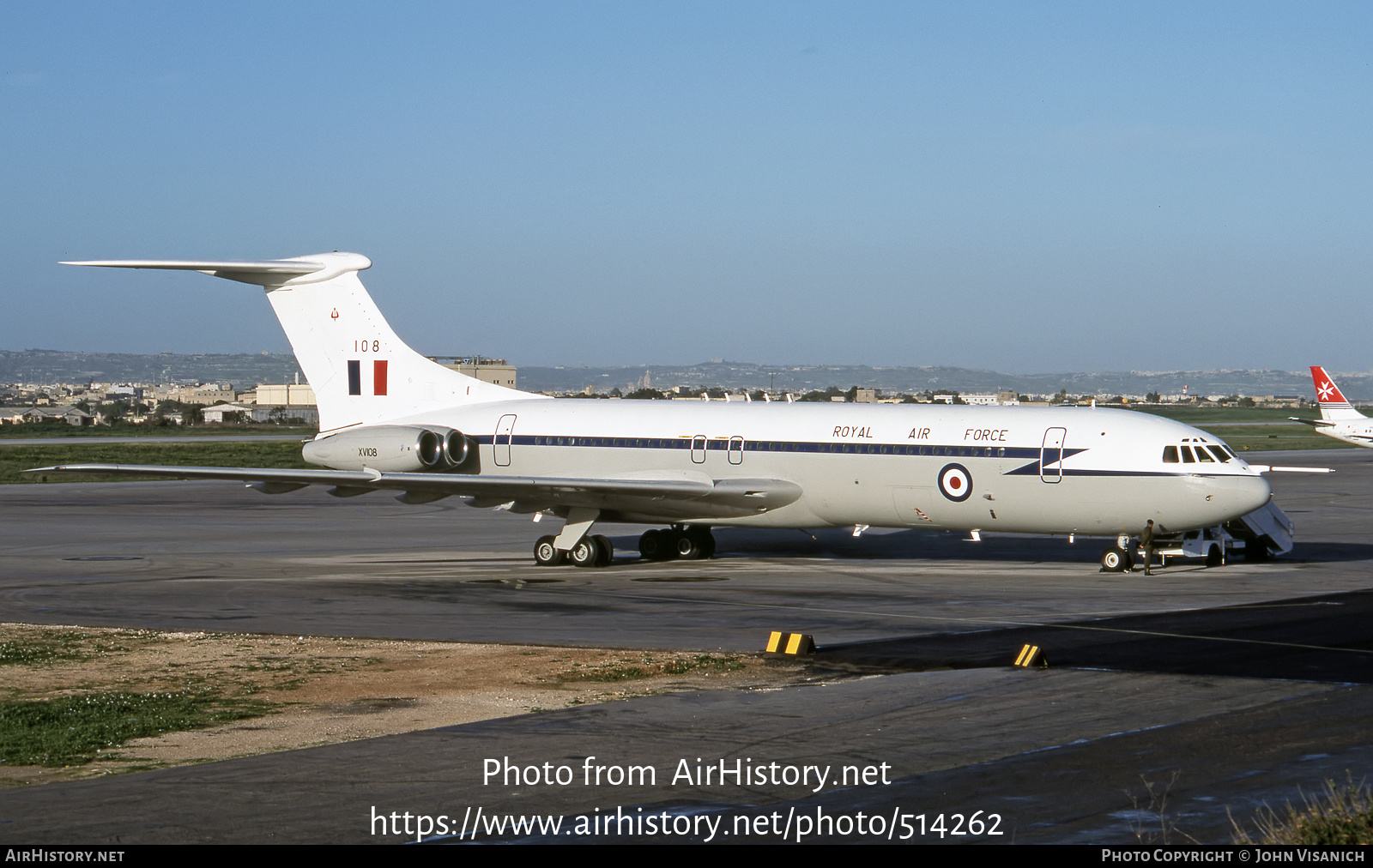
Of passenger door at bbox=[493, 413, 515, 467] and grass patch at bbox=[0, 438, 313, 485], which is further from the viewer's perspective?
grass patch at bbox=[0, 438, 313, 485]

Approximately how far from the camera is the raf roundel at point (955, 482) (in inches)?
1142

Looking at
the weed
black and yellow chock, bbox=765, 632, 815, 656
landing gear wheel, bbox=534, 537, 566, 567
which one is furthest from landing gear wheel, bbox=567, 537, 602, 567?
the weed

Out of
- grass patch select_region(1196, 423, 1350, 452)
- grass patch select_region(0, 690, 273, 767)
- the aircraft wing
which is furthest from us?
grass patch select_region(1196, 423, 1350, 452)

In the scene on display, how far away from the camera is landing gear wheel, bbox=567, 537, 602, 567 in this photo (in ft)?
102

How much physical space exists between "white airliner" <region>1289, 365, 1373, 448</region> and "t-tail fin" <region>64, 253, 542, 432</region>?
61841mm

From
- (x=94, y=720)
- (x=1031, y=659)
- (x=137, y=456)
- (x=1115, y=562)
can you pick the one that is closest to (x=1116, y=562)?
(x=1115, y=562)

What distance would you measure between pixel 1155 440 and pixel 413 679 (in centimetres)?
1704

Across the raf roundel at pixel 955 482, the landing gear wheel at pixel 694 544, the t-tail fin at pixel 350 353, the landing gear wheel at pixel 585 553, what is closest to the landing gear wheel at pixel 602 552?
the landing gear wheel at pixel 585 553

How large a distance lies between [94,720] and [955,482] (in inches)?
728

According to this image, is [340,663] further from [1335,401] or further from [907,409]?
[1335,401]

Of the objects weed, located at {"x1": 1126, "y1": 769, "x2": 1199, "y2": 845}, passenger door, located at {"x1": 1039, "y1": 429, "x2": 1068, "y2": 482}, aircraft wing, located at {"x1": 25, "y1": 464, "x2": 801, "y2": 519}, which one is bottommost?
weed, located at {"x1": 1126, "y1": 769, "x2": 1199, "y2": 845}

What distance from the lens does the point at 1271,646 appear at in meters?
18.8

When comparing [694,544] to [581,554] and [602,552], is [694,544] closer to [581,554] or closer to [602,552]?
[602,552]

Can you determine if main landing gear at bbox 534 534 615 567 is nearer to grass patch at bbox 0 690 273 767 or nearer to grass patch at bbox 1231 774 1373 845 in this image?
grass patch at bbox 0 690 273 767
